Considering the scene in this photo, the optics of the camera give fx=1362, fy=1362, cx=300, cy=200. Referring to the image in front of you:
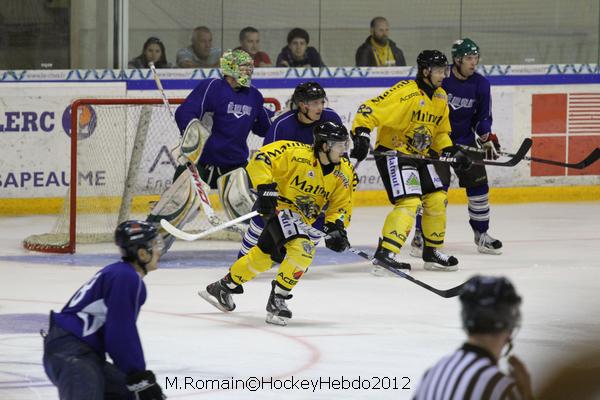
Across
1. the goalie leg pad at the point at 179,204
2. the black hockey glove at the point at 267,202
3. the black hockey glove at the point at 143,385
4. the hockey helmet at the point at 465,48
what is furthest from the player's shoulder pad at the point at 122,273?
the hockey helmet at the point at 465,48

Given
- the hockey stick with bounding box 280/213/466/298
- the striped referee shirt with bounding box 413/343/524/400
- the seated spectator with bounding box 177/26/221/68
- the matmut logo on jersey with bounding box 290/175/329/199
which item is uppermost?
the seated spectator with bounding box 177/26/221/68

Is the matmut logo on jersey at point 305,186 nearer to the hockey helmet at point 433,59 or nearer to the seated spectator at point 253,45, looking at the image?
the hockey helmet at point 433,59

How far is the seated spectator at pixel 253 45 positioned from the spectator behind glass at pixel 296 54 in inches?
4.2

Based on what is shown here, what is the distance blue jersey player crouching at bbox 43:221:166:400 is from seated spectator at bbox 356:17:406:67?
649cm

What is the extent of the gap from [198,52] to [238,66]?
2.16m

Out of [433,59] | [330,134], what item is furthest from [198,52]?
[330,134]

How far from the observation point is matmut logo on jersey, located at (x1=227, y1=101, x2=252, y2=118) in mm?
7383

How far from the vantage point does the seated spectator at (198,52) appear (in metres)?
9.41

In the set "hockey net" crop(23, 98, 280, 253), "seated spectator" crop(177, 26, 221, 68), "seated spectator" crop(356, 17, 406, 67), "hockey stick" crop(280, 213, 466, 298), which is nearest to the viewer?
"hockey stick" crop(280, 213, 466, 298)

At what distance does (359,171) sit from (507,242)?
166cm

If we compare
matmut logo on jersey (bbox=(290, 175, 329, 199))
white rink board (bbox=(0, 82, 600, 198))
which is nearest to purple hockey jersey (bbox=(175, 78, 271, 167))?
white rink board (bbox=(0, 82, 600, 198))

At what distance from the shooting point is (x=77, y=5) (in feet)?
29.9

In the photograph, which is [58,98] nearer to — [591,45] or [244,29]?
[244,29]

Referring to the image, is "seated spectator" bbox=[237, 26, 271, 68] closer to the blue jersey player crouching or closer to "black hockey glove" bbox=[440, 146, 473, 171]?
"black hockey glove" bbox=[440, 146, 473, 171]
